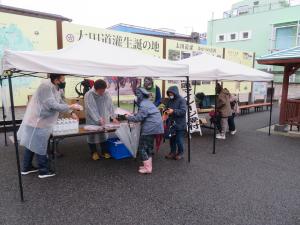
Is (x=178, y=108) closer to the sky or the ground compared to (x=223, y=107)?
closer to the sky

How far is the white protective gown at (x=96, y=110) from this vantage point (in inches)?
178

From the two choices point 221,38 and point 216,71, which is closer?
point 216,71

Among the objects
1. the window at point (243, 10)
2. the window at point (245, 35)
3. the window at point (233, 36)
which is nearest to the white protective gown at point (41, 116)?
the window at point (245, 35)

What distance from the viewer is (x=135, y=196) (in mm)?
3527

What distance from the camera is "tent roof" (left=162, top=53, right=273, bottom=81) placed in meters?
5.70

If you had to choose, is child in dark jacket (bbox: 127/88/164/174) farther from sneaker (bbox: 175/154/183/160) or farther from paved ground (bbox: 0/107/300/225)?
sneaker (bbox: 175/154/183/160)

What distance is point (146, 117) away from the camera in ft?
13.7

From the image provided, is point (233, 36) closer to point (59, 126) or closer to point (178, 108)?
point (178, 108)

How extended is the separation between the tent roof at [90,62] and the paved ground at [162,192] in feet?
5.68

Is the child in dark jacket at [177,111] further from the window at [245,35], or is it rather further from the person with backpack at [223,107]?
the window at [245,35]

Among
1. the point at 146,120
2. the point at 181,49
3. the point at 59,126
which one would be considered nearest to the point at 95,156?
the point at 59,126

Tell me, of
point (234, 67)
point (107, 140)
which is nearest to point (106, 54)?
point (107, 140)

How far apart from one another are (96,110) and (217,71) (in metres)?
2.91

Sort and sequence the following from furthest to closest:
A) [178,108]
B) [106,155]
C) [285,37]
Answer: [285,37], [106,155], [178,108]
